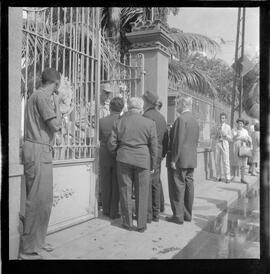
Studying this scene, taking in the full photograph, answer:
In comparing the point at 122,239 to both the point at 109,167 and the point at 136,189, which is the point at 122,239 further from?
the point at 109,167

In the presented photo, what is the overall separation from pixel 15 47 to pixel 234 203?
4.43 metres

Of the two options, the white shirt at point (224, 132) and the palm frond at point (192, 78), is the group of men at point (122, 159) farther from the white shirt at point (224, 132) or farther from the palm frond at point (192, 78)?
the palm frond at point (192, 78)

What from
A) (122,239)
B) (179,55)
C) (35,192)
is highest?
(179,55)

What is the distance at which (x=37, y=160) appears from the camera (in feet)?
11.1

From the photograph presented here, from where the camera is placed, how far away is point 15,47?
330 centimetres

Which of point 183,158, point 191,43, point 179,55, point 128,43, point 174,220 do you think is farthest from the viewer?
point 179,55

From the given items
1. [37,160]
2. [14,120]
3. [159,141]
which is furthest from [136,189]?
[14,120]

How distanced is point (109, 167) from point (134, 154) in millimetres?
615

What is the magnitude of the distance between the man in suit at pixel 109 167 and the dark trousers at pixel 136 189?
1.24ft

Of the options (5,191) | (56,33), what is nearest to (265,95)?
(56,33)

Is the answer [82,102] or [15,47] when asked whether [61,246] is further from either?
[15,47]

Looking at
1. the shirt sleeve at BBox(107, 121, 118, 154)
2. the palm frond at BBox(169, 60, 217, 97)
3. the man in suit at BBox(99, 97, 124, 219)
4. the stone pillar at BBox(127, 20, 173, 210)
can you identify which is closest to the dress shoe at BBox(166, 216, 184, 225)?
the man in suit at BBox(99, 97, 124, 219)

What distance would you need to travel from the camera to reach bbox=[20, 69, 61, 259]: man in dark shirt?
11.1 ft

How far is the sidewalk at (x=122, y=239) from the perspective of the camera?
368cm
